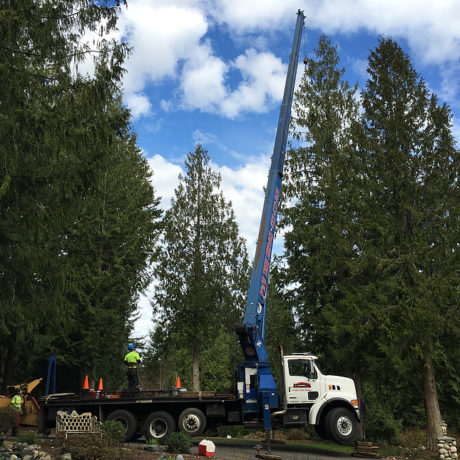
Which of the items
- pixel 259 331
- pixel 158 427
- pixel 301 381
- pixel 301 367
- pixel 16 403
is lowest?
pixel 158 427

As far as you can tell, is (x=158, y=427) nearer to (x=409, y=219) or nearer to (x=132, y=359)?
(x=132, y=359)

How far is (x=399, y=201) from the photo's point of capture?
17688 millimetres

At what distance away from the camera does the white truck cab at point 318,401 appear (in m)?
13.9

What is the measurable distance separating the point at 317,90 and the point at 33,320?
1703 cm

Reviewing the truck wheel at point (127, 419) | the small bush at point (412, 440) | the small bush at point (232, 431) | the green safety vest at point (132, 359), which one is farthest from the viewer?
the small bush at point (232, 431)

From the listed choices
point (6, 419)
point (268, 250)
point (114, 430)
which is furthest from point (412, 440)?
point (6, 419)

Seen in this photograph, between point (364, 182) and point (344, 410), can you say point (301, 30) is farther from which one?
point (344, 410)

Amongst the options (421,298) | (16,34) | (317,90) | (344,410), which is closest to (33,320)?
(16,34)

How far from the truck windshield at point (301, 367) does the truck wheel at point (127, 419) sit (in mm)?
4743

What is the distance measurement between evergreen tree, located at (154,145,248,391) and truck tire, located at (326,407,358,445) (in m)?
11.9

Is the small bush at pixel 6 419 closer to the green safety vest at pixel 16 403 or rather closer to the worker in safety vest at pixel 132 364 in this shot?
the green safety vest at pixel 16 403

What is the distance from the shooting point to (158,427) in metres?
14.6

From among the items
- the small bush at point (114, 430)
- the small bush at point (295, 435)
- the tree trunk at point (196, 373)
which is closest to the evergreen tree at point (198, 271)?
the tree trunk at point (196, 373)

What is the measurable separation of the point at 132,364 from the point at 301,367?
496cm
